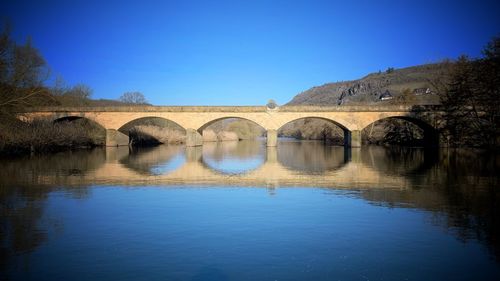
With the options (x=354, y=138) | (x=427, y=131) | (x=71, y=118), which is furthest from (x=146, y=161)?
(x=427, y=131)

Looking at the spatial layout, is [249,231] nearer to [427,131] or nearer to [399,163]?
[399,163]

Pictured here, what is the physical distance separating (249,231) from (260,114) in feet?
112

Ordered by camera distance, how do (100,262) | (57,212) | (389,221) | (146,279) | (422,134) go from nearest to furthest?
(146,279) → (100,262) → (389,221) → (57,212) → (422,134)

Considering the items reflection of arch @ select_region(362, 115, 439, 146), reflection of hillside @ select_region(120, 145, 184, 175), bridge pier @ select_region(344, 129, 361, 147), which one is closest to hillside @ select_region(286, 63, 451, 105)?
reflection of arch @ select_region(362, 115, 439, 146)

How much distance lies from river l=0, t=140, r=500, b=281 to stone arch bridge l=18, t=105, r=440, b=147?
92.9ft

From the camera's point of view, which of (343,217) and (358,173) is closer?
(343,217)

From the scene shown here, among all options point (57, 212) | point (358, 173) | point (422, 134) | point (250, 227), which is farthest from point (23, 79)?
point (422, 134)

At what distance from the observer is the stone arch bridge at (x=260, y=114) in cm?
3994

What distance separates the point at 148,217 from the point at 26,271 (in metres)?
3.08

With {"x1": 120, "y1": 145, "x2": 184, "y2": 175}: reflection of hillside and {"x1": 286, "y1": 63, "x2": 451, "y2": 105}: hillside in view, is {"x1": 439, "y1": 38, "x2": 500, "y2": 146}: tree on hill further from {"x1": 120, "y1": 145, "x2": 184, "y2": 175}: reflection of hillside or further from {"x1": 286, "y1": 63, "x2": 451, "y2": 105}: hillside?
{"x1": 286, "y1": 63, "x2": 451, "y2": 105}: hillside

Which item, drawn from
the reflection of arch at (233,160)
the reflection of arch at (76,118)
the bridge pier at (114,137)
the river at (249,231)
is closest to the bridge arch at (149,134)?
the bridge pier at (114,137)

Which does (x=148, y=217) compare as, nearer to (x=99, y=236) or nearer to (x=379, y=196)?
(x=99, y=236)

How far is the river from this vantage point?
495 cm

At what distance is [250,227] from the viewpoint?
23.1 ft
